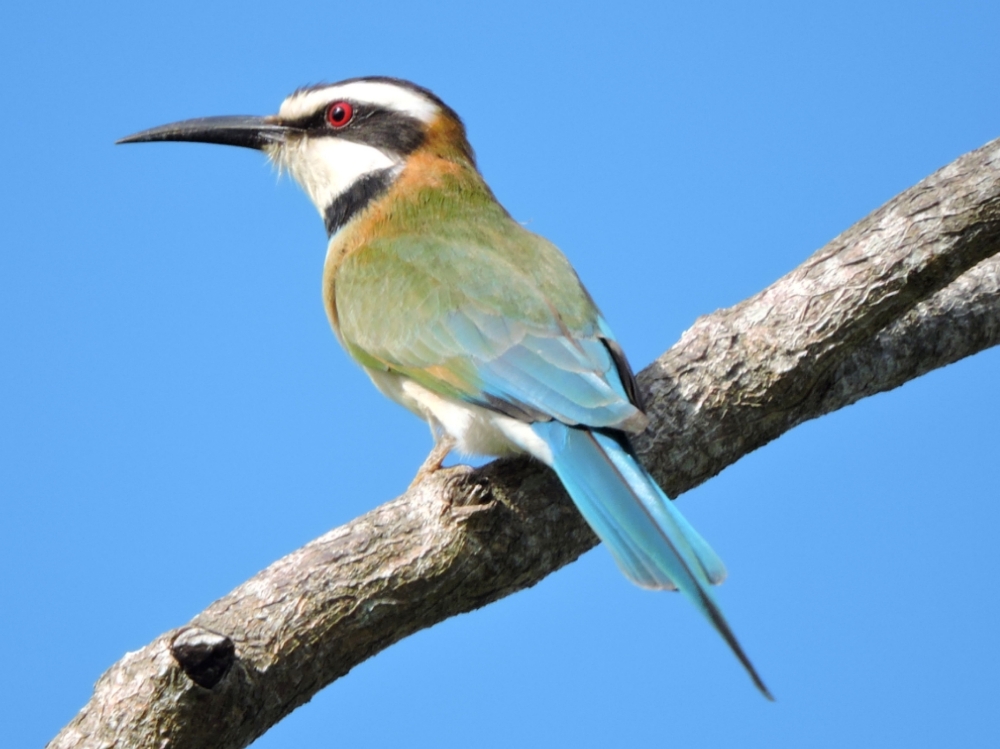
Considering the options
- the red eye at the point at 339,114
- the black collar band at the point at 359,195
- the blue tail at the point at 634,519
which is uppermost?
the red eye at the point at 339,114

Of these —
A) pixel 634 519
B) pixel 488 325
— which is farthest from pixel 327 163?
pixel 634 519

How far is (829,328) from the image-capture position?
4492mm

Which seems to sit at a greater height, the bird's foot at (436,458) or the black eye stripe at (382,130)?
the black eye stripe at (382,130)

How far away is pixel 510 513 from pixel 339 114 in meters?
2.49

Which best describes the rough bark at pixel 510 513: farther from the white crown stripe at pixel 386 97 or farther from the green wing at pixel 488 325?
the white crown stripe at pixel 386 97

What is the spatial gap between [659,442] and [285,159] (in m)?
2.62

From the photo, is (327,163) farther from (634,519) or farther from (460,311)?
(634,519)

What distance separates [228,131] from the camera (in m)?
6.18

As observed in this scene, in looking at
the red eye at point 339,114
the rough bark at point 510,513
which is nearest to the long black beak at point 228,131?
the red eye at point 339,114

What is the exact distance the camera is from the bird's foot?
4.68m

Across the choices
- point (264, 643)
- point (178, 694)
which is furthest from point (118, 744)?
point (264, 643)

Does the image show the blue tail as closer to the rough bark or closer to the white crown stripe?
the rough bark

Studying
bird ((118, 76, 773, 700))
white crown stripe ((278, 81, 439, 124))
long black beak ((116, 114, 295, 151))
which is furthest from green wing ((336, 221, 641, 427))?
long black beak ((116, 114, 295, 151))

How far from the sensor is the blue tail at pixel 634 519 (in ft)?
11.9
